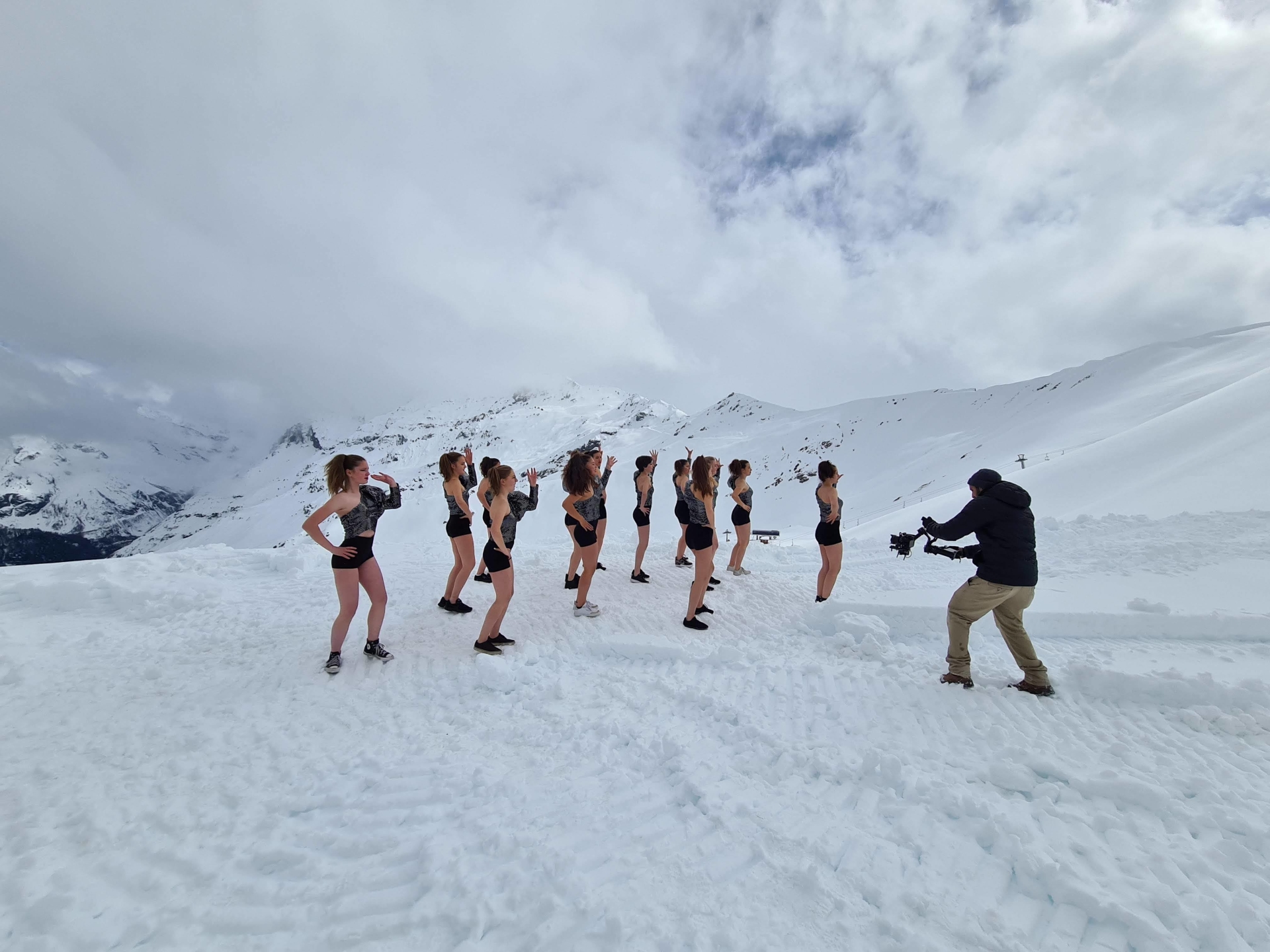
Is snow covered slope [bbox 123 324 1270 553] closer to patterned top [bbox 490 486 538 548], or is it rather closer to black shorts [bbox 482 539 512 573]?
patterned top [bbox 490 486 538 548]

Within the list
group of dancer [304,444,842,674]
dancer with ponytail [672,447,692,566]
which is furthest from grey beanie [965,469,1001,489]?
dancer with ponytail [672,447,692,566]

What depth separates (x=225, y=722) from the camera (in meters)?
4.03

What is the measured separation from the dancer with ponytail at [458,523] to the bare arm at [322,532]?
5.14 ft

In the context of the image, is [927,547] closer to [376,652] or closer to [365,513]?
[365,513]

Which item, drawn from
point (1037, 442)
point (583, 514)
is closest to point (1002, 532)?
point (583, 514)

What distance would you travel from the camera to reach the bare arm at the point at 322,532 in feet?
14.4

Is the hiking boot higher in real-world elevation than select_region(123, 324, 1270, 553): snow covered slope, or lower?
lower

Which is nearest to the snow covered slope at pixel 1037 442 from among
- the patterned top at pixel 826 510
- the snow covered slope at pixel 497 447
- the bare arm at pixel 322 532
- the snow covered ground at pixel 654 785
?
the snow covered ground at pixel 654 785

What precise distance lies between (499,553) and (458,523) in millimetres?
1649

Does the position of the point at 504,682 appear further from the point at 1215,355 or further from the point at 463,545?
the point at 1215,355

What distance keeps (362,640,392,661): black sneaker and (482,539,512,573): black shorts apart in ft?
4.59

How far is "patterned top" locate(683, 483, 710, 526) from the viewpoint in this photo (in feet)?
20.5

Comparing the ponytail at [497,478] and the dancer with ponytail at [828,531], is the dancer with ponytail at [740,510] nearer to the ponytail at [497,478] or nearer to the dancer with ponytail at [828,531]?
the dancer with ponytail at [828,531]

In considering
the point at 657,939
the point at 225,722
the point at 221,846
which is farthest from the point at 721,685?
the point at 225,722
